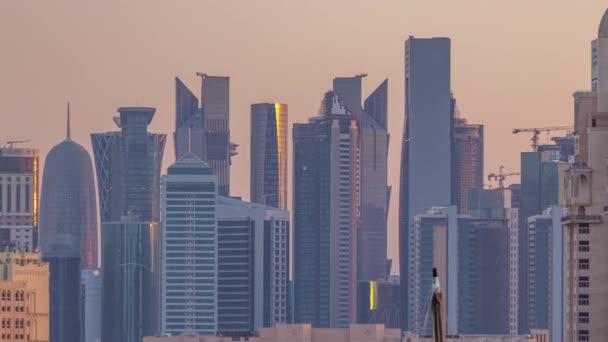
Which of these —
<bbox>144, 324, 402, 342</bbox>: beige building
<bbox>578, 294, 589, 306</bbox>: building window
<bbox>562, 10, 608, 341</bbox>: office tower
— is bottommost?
<bbox>144, 324, 402, 342</bbox>: beige building

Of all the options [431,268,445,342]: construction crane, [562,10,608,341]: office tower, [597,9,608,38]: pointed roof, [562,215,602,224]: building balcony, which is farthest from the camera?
[597,9,608,38]: pointed roof

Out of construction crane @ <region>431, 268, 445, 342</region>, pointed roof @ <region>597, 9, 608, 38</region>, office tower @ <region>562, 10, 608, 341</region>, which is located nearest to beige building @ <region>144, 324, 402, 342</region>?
pointed roof @ <region>597, 9, 608, 38</region>

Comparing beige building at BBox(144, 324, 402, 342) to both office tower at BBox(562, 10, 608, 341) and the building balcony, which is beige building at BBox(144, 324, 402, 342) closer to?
office tower at BBox(562, 10, 608, 341)

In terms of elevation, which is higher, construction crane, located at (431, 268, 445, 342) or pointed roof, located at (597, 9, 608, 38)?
pointed roof, located at (597, 9, 608, 38)

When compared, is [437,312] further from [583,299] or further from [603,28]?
[603,28]

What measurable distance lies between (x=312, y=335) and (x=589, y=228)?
260 feet

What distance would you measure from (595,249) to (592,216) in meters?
0.93

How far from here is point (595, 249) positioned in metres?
84.8

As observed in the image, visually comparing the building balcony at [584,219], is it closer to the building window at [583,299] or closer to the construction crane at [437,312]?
the building window at [583,299]

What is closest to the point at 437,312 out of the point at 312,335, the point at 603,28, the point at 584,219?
the point at 584,219

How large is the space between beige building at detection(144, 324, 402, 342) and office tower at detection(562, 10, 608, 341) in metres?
74.0

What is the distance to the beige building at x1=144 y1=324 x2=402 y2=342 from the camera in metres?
162

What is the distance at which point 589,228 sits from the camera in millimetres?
84812

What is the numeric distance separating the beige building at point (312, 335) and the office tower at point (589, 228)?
243 feet
